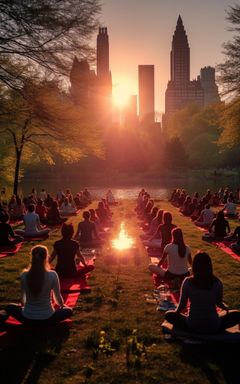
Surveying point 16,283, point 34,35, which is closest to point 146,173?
point 34,35

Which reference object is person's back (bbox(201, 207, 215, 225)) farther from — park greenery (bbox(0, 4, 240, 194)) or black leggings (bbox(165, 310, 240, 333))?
black leggings (bbox(165, 310, 240, 333))

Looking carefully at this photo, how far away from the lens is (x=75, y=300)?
9.20 metres

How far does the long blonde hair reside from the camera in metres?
6.98

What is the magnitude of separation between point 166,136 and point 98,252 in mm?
118500

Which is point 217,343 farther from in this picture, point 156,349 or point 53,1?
point 53,1

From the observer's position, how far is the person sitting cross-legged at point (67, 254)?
10.3 m

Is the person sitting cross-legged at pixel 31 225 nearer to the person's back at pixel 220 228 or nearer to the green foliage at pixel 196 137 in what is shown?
the person's back at pixel 220 228

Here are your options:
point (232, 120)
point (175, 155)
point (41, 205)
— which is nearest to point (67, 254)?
point (41, 205)

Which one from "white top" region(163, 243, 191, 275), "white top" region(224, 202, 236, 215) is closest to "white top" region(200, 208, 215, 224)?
"white top" region(224, 202, 236, 215)

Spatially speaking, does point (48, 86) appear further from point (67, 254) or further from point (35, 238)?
point (67, 254)

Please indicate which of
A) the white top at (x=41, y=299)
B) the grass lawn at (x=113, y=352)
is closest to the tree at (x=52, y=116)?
the grass lawn at (x=113, y=352)

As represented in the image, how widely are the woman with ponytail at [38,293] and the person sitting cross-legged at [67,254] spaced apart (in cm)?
267

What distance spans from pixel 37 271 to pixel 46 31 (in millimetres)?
13182

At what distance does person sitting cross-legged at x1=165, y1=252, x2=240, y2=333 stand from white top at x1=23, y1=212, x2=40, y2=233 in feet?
37.3
